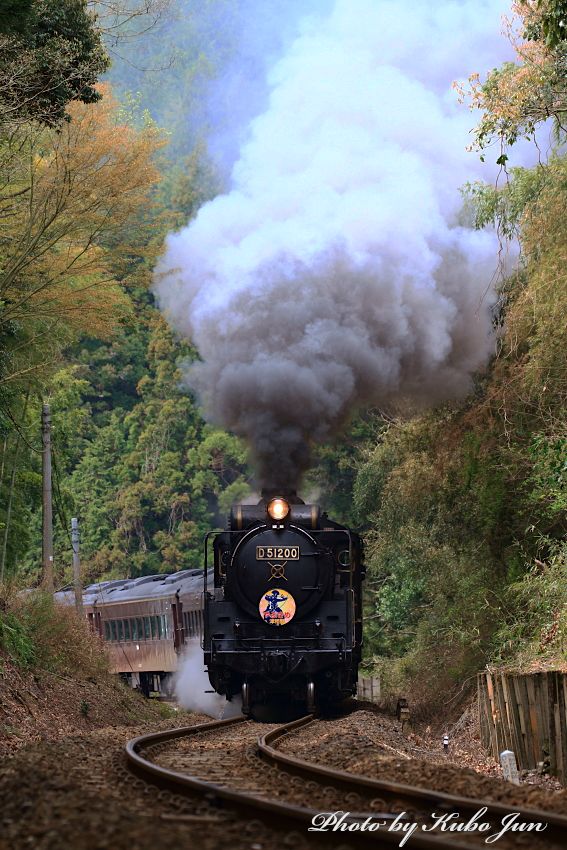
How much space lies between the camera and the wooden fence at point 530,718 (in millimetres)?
10633

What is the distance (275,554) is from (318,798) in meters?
8.21

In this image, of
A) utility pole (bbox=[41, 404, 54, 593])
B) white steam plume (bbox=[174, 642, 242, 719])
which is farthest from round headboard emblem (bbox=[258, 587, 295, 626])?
utility pole (bbox=[41, 404, 54, 593])

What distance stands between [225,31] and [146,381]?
17.7m

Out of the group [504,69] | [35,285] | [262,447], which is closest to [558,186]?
[504,69]

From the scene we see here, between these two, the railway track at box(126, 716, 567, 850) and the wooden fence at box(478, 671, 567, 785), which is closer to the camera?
the railway track at box(126, 716, 567, 850)

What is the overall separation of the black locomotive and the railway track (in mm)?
4439

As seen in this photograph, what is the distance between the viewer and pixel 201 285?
61.7 ft

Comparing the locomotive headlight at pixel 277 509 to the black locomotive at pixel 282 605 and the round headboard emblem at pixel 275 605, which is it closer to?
the black locomotive at pixel 282 605

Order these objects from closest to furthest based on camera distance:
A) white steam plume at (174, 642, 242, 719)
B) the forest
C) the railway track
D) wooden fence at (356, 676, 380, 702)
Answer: the railway track
the forest
white steam plume at (174, 642, 242, 719)
wooden fence at (356, 676, 380, 702)

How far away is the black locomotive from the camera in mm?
15719

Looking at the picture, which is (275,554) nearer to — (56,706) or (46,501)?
(56,706)

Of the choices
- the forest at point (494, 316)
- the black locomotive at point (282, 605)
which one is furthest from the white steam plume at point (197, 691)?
the forest at point (494, 316)

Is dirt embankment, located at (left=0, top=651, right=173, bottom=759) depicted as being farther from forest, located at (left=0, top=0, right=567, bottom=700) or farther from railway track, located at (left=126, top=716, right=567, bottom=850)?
forest, located at (left=0, top=0, right=567, bottom=700)

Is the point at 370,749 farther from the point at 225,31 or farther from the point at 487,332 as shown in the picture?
the point at 225,31
